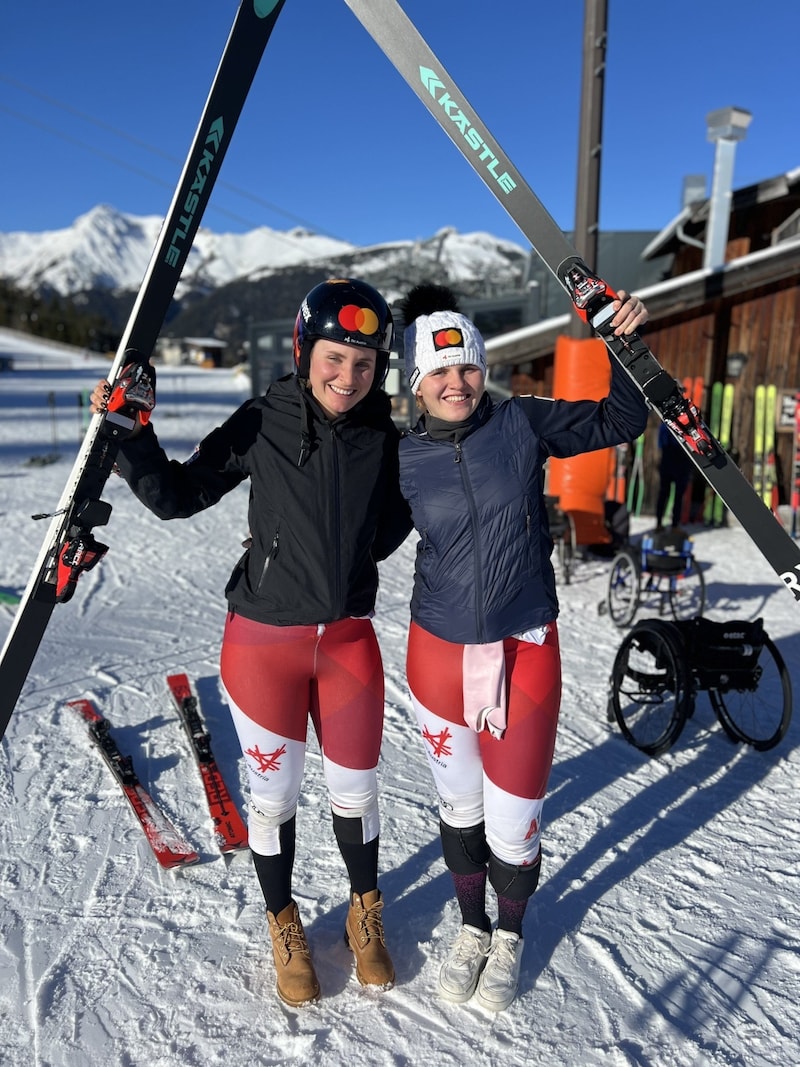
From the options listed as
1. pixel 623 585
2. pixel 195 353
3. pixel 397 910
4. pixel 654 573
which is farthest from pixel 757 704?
pixel 195 353

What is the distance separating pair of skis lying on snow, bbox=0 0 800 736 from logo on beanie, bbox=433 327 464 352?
541 mm

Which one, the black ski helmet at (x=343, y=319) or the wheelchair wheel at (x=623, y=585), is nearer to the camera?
the black ski helmet at (x=343, y=319)

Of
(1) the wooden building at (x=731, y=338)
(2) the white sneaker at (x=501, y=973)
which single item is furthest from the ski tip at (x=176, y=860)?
(1) the wooden building at (x=731, y=338)

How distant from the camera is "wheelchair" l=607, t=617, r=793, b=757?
3891 mm

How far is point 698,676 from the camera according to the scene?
156 inches

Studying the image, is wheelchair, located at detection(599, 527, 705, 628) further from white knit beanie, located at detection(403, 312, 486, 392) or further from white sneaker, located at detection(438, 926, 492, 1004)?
white knit beanie, located at detection(403, 312, 486, 392)

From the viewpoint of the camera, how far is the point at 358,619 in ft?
7.46

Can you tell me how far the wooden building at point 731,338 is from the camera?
962 centimetres

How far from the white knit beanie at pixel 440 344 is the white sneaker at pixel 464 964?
1869 millimetres

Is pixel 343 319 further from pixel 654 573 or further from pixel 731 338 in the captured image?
pixel 731 338

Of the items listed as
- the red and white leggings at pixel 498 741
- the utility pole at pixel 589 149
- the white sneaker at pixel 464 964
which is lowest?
the white sneaker at pixel 464 964

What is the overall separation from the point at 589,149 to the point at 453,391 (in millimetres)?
6485

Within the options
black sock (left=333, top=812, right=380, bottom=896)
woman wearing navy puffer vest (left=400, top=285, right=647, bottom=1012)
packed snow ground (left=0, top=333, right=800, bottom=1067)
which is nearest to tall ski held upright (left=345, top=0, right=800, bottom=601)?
woman wearing navy puffer vest (left=400, top=285, right=647, bottom=1012)

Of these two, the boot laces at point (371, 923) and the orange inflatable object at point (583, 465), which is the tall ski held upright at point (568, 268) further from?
the orange inflatable object at point (583, 465)
